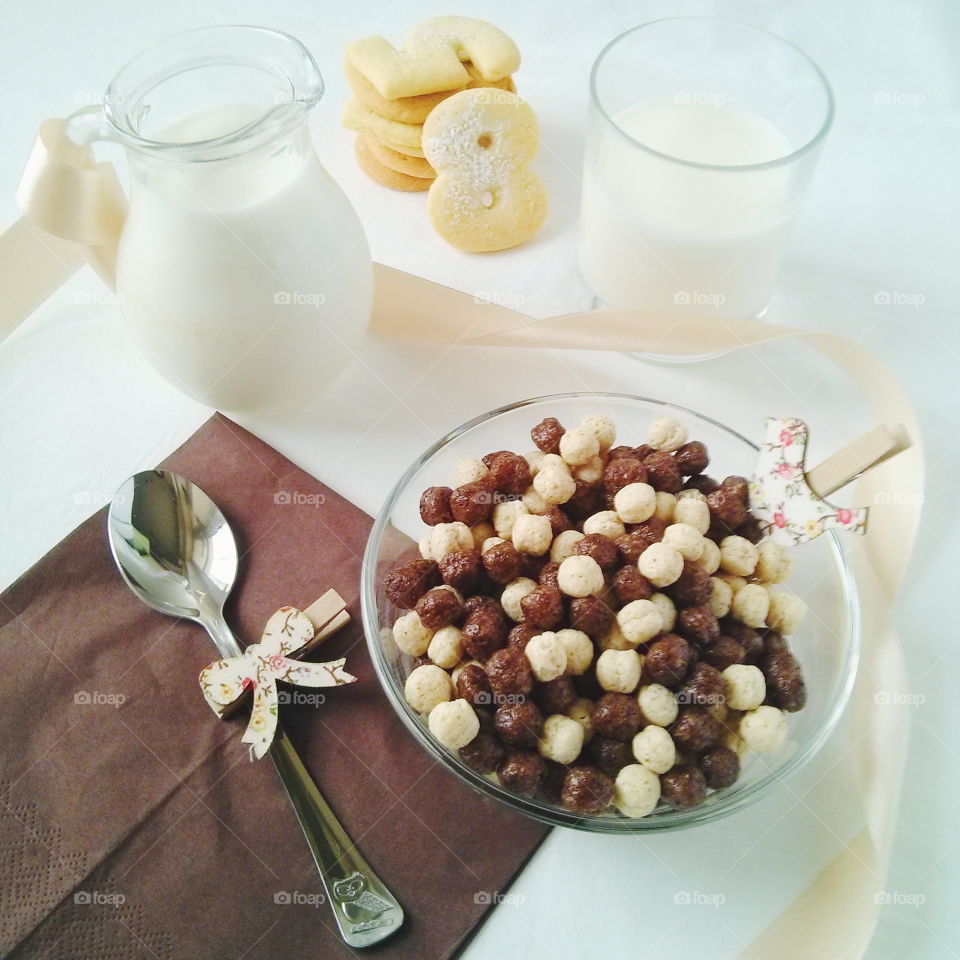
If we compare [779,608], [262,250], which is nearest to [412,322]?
[262,250]

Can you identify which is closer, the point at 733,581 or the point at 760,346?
the point at 733,581

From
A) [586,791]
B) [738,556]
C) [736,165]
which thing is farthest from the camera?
[736,165]

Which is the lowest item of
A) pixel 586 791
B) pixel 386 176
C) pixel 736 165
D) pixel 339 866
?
pixel 339 866

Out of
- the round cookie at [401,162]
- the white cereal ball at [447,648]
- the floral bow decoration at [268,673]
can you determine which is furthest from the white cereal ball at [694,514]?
the round cookie at [401,162]

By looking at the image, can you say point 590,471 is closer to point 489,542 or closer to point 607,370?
point 489,542

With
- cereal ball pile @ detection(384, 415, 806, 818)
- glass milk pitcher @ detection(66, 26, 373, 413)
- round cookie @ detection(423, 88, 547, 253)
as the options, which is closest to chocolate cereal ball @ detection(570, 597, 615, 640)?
cereal ball pile @ detection(384, 415, 806, 818)

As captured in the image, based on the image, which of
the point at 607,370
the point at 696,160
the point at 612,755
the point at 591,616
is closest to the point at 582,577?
the point at 591,616

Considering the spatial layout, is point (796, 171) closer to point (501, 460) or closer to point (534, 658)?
point (501, 460)
